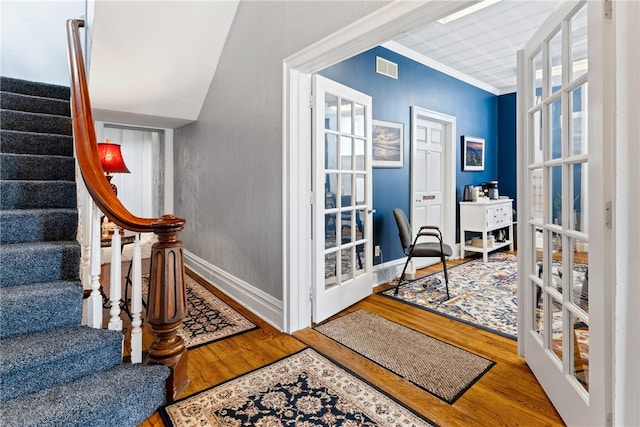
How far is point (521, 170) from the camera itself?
188 centimetres

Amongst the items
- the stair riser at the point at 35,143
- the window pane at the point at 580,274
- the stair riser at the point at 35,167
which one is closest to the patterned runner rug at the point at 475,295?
the window pane at the point at 580,274

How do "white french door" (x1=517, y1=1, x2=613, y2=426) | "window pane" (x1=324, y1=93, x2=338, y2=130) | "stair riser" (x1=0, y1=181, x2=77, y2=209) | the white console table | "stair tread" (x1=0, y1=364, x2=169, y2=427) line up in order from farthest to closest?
the white console table < "window pane" (x1=324, y1=93, x2=338, y2=130) < "stair riser" (x1=0, y1=181, x2=77, y2=209) < "stair tread" (x1=0, y1=364, x2=169, y2=427) < "white french door" (x1=517, y1=1, x2=613, y2=426)

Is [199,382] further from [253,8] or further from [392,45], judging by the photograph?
[392,45]

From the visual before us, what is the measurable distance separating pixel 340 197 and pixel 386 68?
1.74 meters

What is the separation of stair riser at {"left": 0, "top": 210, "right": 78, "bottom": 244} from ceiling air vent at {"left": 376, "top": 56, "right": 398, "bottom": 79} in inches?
119

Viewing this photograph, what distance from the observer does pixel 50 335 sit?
1.52 meters

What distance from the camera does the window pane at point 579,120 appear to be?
1.29 m

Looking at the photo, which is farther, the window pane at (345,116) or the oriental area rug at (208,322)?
the window pane at (345,116)

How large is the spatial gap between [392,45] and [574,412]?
3529 millimetres

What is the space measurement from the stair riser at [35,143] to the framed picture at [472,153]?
15.6 ft

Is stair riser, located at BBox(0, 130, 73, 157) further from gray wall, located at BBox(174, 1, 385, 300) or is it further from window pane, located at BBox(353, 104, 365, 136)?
window pane, located at BBox(353, 104, 365, 136)

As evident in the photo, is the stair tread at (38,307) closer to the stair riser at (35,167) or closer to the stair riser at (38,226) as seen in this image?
the stair riser at (38,226)

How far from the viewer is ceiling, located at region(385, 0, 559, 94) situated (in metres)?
3.03

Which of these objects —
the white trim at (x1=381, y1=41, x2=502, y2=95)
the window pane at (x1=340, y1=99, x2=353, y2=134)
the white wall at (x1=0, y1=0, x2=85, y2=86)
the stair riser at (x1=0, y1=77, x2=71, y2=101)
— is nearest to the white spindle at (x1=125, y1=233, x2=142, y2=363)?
the window pane at (x1=340, y1=99, x2=353, y2=134)
